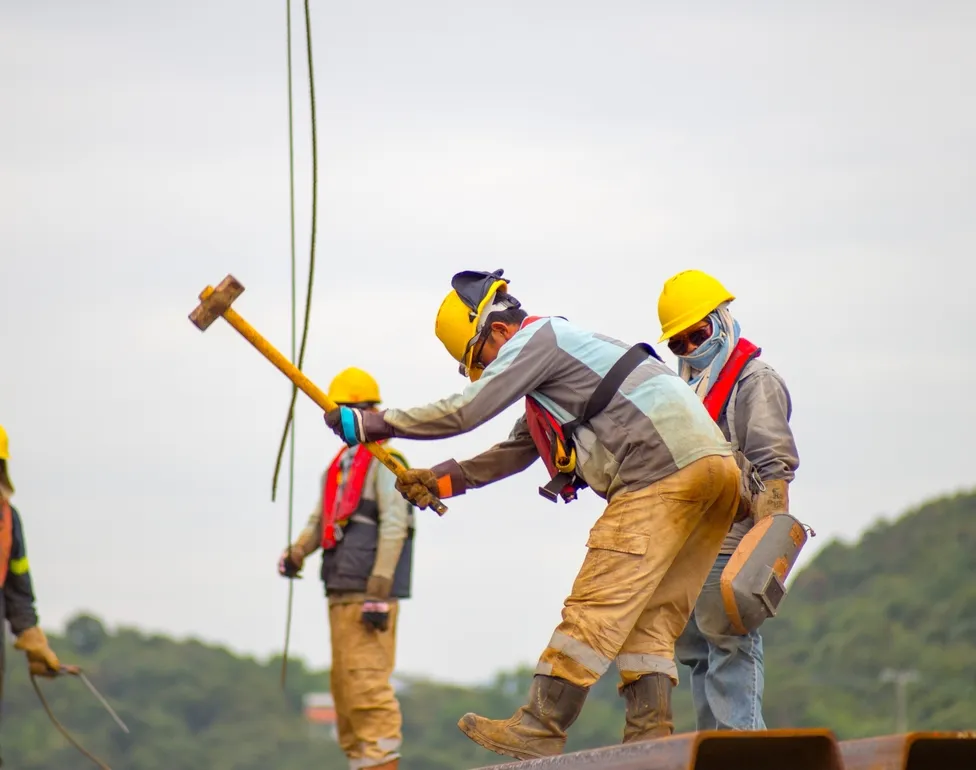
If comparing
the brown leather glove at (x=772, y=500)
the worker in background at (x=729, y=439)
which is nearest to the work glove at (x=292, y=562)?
the worker in background at (x=729, y=439)

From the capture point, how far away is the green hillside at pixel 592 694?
3981 centimetres

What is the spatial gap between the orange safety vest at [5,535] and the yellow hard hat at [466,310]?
425 centimetres

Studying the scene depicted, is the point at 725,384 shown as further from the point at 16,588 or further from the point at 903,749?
the point at 16,588

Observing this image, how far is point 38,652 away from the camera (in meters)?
10.1

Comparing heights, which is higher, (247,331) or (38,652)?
(247,331)

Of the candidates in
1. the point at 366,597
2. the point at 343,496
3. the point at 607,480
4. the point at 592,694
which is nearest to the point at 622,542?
the point at 607,480

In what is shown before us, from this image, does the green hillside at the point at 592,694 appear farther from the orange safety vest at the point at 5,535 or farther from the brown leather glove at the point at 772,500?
the brown leather glove at the point at 772,500

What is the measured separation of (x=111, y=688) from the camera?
50.6 meters

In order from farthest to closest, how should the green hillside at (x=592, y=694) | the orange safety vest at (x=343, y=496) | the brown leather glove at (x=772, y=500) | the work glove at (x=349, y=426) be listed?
the green hillside at (x=592, y=694) → the orange safety vest at (x=343, y=496) → the brown leather glove at (x=772, y=500) → the work glove at (x=349, y=426)

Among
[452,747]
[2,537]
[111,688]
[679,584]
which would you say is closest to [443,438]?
[679,584]

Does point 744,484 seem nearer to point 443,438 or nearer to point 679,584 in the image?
point 679,584

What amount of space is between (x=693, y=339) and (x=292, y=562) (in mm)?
Result: 3715

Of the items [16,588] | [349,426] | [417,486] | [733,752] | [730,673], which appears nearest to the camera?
[733,752]

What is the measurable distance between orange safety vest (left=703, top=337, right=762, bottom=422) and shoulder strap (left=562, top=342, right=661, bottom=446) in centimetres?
104
